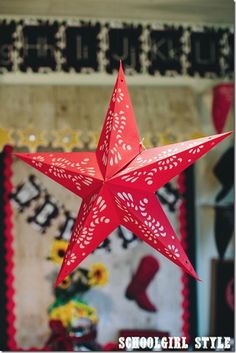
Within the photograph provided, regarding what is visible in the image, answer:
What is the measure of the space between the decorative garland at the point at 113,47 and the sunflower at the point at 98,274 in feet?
3.12

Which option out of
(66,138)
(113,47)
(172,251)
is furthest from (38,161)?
(113,47)

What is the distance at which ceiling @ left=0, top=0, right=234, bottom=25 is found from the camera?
8.38ft

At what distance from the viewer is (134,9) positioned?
2.63m

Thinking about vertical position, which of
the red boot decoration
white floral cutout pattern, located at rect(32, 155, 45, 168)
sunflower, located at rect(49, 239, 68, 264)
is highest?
white floral cutout pattern, located at rect(32, 155, 45, 168)

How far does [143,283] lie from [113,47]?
3.80ft

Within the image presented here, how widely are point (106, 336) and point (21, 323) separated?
41cm

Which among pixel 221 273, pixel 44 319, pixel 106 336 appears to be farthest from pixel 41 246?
pixel 221 273

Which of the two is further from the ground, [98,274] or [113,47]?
[113,47]

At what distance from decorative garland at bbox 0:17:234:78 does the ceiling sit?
36mm

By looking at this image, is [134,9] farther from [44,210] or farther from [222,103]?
[44,210]

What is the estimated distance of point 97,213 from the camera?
1534 millimetres

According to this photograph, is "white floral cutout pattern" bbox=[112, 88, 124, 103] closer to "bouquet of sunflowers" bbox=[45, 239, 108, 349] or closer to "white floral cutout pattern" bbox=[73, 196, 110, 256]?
"white floral cutout pattern" bbox=[73, 196, 110, 256]

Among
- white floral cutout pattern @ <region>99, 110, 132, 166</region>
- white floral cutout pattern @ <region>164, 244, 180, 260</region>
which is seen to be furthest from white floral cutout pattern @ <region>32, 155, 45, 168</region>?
white floral cutout pattern @ <region>164, 244, 180, 260</region>

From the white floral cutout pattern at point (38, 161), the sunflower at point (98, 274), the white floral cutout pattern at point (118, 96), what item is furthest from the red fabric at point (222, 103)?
the white floral cutout pattern at point (38, 161)
